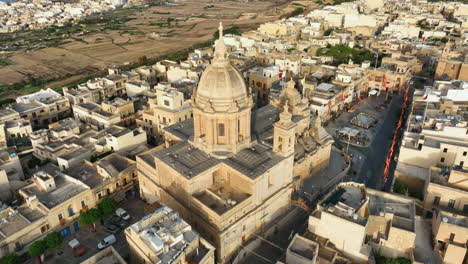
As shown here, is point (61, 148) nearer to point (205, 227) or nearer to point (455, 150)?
point (205, 227)

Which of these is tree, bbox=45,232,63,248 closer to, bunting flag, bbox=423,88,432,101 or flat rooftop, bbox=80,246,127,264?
flat rooftop, bbox=80,246,127,264

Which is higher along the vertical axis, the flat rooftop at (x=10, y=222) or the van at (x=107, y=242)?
the flat rooftop at (x=10, y=222)

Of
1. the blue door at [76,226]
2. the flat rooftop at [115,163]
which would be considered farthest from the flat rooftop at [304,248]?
the blue door at [76,226]

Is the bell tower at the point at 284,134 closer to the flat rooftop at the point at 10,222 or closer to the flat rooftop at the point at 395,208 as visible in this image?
the flat rooftop at the point at 395,208

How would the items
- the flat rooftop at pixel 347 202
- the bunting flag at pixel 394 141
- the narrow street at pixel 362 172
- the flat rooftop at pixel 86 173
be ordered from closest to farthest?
the flat rooftop at pixel 347 202 → the narrow street at pixel 362 172 → the flat rooftop at pixel 86 173 → the bunting flag at pixel 394 141

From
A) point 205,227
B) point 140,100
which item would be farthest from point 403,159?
point 140,100

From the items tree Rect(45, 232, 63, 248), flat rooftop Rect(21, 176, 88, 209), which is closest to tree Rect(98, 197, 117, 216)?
flat rooftop Rect(21, 176, 88, 209)
